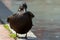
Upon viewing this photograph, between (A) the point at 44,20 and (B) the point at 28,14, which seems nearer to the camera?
(B) the point at 28,14

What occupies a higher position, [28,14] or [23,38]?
[28,14]

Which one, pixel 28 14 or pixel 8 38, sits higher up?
pixel 28 14

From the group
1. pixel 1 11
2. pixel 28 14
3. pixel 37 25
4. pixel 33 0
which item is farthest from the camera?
pixel 33 0

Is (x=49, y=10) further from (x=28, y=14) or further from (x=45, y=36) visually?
(x=28, y=14)

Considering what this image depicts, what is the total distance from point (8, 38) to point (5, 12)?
5.17 m

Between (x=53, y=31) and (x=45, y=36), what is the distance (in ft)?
2.48

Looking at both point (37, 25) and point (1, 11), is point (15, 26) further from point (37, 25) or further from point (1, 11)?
point (1, 11)

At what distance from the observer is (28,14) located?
26.9 ft

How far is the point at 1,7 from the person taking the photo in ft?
50.2

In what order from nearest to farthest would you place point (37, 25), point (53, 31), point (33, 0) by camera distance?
1. point (53, 31)
2. point (37, 25)
3. point (33, 0)

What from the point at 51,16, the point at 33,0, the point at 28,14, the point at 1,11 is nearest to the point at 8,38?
the point at 28,14

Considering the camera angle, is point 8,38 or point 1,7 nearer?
point 8,38

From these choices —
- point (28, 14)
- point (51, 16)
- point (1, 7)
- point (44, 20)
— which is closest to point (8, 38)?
point (28, 14)

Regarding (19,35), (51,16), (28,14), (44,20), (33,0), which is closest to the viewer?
(28,14)
